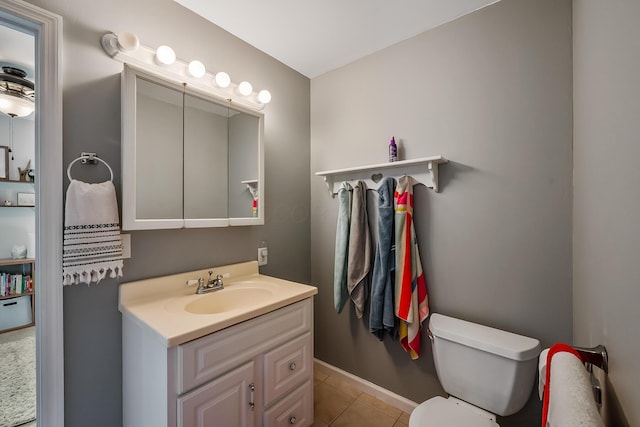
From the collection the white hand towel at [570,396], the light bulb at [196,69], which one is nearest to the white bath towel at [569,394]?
the white hand towel at [570,396]

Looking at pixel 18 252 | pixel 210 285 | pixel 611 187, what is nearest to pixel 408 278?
pixel 611 187

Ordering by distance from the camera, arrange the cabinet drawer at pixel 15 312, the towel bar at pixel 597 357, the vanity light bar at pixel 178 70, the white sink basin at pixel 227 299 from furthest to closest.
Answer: the cabinet drawer at pixel 15 312 → the white sink basin at pixel 227 299 → the vanity light bar at pixel 178 70 → the towel bar at pixel 597 357

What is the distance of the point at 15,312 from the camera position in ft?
9.87

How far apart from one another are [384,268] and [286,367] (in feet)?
2.48

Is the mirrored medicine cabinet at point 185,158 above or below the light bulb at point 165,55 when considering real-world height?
below

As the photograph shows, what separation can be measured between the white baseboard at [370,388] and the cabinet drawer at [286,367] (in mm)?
623

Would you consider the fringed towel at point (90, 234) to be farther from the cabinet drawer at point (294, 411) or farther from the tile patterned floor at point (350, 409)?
the tile patterned floor at point (350, 409)

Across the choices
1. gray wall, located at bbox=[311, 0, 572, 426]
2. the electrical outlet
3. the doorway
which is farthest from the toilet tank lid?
the doorway

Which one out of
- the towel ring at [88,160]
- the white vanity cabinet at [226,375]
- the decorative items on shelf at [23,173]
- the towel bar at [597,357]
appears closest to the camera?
the towel bar at [597,357]

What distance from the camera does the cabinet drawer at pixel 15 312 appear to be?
9.60 ft

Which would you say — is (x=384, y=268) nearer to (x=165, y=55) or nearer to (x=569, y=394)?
(x=569, y=394)

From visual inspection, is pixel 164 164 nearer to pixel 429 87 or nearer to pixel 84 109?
pixel 84 109

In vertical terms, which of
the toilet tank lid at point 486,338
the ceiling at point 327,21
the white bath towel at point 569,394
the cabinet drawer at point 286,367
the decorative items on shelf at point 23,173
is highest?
the ceiling at point 327,21

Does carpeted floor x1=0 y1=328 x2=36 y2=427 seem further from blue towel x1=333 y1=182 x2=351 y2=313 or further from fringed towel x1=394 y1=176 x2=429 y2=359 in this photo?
fringed towel x1=394 y1=176 x2=429 y2=359
